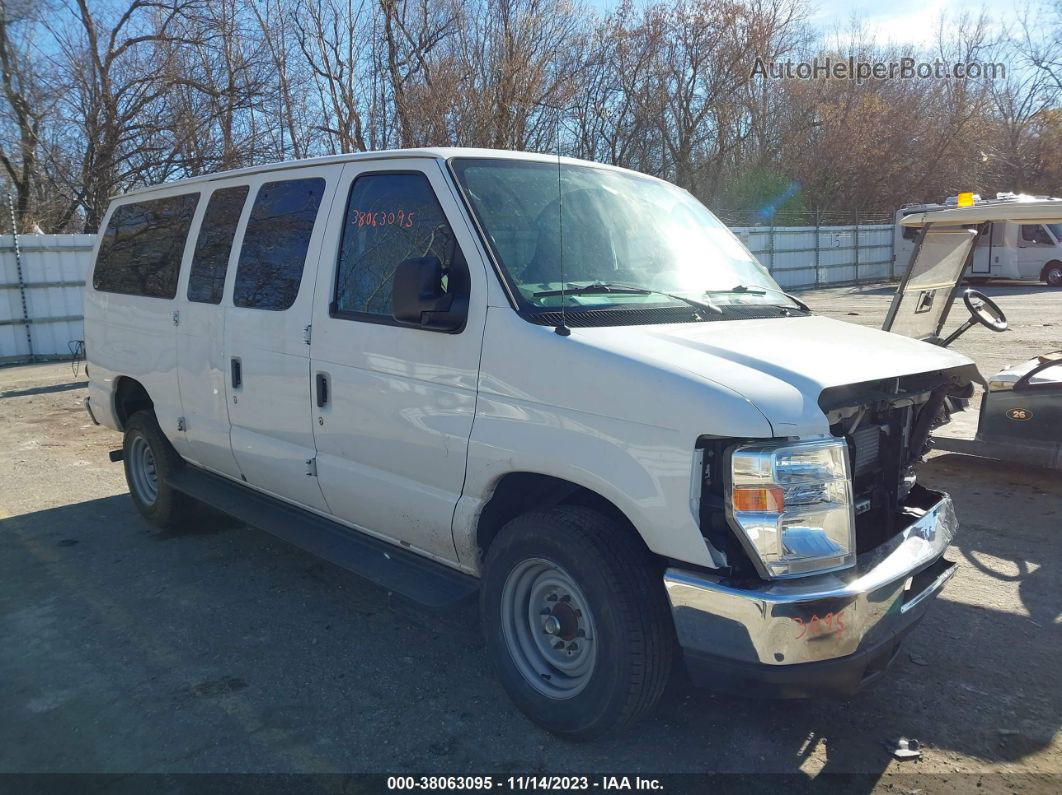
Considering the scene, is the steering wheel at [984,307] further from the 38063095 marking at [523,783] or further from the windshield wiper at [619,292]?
the 38063095 marking at [523,783]

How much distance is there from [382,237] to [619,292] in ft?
3.88

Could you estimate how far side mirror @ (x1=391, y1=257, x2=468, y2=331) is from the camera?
3.26m

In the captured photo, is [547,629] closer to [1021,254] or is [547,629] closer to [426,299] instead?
[426,299]

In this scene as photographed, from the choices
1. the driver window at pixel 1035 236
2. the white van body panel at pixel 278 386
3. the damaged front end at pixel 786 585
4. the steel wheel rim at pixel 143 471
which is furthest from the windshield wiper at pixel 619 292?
the driver window at pixel 1035 236

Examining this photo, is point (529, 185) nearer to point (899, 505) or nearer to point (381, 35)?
point (899, 505)

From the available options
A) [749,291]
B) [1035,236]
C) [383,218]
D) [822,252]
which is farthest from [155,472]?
[1035,236]

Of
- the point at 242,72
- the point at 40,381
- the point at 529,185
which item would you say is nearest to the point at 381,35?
the point at 242,72

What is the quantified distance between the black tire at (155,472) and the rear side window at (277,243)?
1.59 metres

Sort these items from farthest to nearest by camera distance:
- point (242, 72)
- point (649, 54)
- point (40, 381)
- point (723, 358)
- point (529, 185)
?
1. point (649, 54)
2. point (242, 72)
3. point (40, 381)
4. point (529, 185)
5. point (723, 358)

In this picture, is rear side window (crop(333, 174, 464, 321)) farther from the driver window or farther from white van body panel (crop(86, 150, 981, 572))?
the driver window

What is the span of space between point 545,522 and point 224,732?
159 cm

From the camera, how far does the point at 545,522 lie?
122 inches

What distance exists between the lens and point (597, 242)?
3711 mm

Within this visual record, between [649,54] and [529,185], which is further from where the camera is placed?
[649,54]
